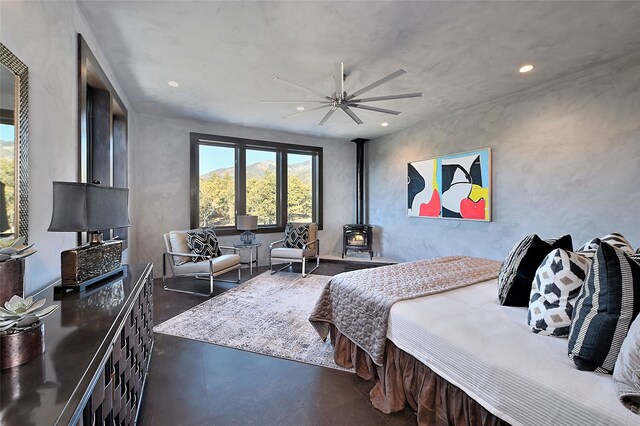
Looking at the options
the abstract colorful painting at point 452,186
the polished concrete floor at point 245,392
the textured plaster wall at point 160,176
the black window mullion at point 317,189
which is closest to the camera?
the polished concrete floor at point 245,392

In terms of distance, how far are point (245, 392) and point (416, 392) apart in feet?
3.70

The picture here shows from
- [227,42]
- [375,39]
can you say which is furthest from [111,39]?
[375,39]

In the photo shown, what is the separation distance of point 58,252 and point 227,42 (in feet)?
7.22

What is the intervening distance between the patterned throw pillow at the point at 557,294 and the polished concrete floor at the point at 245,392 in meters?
0.94

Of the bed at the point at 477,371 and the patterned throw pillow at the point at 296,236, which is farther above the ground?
the patterned throw pillow at the point at 296,236

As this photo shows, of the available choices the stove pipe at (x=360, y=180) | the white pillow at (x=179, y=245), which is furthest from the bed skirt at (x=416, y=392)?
the stove pipe at (x=360, y=180)

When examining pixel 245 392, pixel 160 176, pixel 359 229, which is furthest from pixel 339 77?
pixel 359 229

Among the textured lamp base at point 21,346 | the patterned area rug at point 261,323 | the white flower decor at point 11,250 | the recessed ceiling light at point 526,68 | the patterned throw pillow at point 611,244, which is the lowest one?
the patterned area rug at point 261,323

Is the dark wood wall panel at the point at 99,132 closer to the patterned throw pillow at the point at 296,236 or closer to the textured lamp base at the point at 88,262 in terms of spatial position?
the textured lamp base at the point at 88,262

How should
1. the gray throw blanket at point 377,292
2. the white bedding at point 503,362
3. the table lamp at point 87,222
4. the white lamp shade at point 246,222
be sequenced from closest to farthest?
the white bedding at point 503,362 < the table lamp at point 87,222 < the gray throw blanket at point 377,292 < the white lamp shade at point 246,222

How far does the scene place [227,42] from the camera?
2557 mm

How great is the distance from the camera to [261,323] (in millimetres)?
2857

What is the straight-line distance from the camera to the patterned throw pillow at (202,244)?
409 centimetres

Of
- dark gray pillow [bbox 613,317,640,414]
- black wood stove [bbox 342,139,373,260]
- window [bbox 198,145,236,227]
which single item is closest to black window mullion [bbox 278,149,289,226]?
window [bbox 198,145,236,227]
